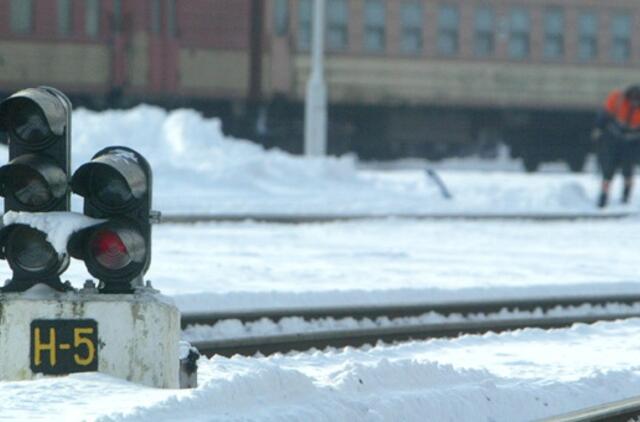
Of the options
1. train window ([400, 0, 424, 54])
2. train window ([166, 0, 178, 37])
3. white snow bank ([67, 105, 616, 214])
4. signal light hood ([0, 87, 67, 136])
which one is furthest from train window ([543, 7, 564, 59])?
signal light hood ([0, 87, 67, 136])

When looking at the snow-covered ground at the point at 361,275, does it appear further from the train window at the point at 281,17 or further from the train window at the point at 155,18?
the train window at the point at 281,17

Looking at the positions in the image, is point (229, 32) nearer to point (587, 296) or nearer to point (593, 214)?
point (593, 214)

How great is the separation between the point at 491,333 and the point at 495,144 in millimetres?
22480

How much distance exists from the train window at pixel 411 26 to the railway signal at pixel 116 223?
23146mm

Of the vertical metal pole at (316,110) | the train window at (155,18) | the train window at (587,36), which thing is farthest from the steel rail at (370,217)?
the train window at (587,36)

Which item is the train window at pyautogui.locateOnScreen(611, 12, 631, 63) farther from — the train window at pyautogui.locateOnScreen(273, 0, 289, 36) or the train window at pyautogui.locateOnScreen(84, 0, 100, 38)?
the train window at pyautogui.locateOnScreen(84, 0, 100, 38)

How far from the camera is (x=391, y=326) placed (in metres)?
10.5

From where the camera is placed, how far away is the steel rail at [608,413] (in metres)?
6.56

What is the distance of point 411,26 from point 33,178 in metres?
23.4

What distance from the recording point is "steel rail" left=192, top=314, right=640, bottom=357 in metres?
9.40

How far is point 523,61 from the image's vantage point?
30422 mm

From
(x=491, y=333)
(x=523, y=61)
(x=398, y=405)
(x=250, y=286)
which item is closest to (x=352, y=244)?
(x=250, y=286)

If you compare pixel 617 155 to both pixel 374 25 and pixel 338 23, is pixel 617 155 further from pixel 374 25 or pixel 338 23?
pixel 338 23

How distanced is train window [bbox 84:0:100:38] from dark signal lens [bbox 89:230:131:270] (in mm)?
20576
